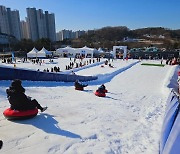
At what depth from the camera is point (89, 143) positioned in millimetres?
4602

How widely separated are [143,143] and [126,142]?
17.8 inches

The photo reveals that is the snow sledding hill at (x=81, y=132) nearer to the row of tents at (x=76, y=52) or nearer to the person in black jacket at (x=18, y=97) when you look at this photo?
the person in black jacket at (x=18, y=97)

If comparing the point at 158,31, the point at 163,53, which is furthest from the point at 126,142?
the point at 158,31

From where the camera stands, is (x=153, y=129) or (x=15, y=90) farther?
(x=153, y=129)

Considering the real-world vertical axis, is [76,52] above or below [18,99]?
below

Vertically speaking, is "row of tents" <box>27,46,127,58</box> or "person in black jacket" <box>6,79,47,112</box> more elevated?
"person in black jacket" <box>6,79,47,112</box>

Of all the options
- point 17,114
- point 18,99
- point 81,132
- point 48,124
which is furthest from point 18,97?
point 81,132

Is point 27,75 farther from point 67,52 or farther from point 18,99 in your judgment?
point 67,52

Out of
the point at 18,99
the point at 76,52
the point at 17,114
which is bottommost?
the point at 76,52

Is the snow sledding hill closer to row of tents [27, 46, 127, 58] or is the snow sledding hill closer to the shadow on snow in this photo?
the shadow on snow

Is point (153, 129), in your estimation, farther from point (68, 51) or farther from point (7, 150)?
point (68, 51)

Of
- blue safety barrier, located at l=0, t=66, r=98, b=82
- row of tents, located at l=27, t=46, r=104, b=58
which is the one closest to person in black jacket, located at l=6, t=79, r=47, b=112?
blue safety barrier, located at l=0, t=66, r=98, b=82

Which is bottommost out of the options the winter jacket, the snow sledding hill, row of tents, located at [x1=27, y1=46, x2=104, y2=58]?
row of tents, located at [x1=27, y1=46, x2=104, y2=58]

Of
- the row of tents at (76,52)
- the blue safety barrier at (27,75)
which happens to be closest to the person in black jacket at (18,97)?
the blue safety barrier at (27,75)
